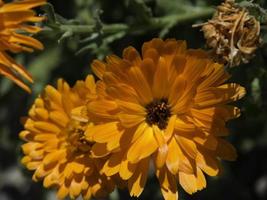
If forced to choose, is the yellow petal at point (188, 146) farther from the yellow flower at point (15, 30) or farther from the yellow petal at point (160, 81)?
the yellow flower at point (15, 30)

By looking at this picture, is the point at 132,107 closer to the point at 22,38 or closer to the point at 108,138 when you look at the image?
the point at 108,138

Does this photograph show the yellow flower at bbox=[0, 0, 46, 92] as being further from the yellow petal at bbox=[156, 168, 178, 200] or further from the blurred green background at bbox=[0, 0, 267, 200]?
the yellow petal at bbox=[156, 168, 178, 200]

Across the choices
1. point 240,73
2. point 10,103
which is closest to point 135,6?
point 240,73

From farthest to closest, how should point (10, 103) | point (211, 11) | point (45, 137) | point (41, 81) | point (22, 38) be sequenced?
point (10, 103), point (41, 81), point (211, 11), point (45, 137), point (22, 38)

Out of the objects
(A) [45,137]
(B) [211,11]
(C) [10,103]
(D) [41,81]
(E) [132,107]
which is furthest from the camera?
(C) [10,103]

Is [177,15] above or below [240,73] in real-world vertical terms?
above

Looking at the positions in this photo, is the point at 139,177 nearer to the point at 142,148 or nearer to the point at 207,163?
the point at 142,148

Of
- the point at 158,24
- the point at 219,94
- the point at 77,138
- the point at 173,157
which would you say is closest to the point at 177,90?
the point at 219,94
